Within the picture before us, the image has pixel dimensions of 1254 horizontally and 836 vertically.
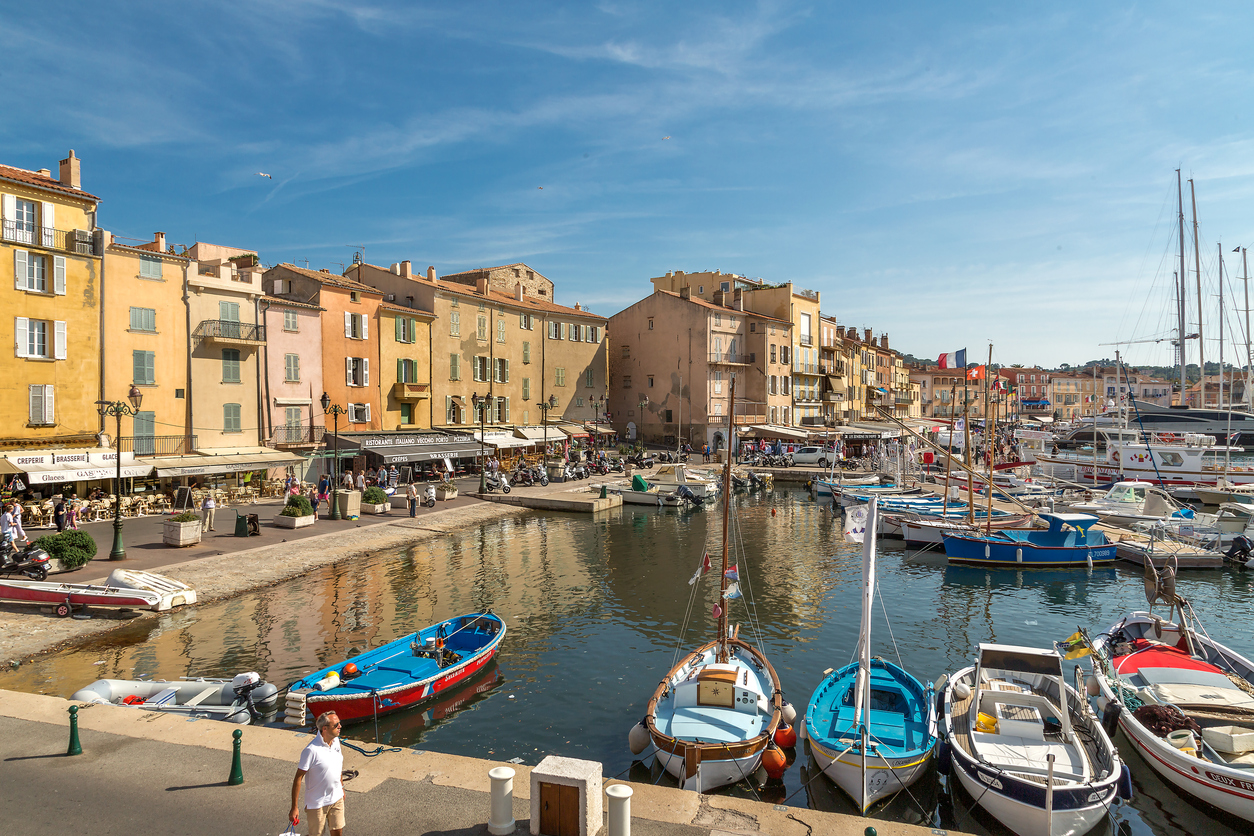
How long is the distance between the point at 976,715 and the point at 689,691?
16.1ft

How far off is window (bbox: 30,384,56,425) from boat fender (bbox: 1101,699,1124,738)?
3647cm

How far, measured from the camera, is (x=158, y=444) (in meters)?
33.0

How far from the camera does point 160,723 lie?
1111 cm

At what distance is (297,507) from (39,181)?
16890 mm

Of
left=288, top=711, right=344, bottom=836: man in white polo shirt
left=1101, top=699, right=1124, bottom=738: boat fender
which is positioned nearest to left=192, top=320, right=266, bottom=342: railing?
left=288, top=711, right=344, bottom=836: man in white polo shirt

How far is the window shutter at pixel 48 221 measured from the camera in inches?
1159

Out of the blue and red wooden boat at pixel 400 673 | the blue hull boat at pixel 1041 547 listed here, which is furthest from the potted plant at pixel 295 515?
the blue hull boat at pixel 1041 547

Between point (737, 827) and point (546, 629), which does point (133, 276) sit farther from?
point (737, 827)

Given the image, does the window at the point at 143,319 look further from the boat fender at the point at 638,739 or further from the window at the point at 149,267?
the boat fender at the point at 638,739

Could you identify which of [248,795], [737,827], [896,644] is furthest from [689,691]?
[896,644]

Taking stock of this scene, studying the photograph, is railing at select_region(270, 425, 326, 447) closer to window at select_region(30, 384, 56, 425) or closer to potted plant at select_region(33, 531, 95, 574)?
window at select_region(30, 384, 56, 425)

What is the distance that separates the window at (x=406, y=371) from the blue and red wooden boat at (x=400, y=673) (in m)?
30.9

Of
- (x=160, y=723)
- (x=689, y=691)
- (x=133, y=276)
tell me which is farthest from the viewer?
(x=133, y=276)

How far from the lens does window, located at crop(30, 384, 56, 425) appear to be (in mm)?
28672
